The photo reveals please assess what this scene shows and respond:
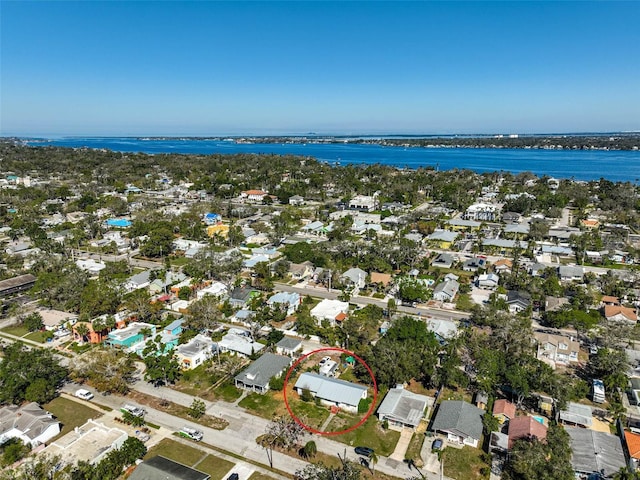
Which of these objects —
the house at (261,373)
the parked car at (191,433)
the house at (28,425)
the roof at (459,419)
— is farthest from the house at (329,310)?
the house at (28,425)

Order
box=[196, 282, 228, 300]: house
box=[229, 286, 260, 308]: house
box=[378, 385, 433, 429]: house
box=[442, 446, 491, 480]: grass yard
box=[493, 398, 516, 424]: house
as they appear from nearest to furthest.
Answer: box=[442, 446, 491, 480]: grass yard → box=[378, 385, 433, 429]: house → box=[493, 398, 516, 424]: house → box=[229, 286, 260, 308]: house → box=[196, 282, 228, 300]: house

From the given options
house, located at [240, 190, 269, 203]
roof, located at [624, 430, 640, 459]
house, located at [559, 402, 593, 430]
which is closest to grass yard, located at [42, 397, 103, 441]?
house, located at [559, 402, 593, 430]

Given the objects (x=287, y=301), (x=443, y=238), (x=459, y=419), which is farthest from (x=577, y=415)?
(x=443, y=238)

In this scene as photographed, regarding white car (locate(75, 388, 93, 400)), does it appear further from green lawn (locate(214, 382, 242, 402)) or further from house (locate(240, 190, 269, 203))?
house (locate(240, 190, 269, 203))

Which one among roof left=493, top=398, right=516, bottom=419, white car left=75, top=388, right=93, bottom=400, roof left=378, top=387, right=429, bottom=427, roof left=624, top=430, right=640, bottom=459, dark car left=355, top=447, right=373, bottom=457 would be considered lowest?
white car left=75, top=388, right=93, bottom=400

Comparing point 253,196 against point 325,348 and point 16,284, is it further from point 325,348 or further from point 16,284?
point 325,348

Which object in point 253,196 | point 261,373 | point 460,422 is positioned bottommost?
point 261,373

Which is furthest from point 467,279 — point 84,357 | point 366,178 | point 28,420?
point 366,178
